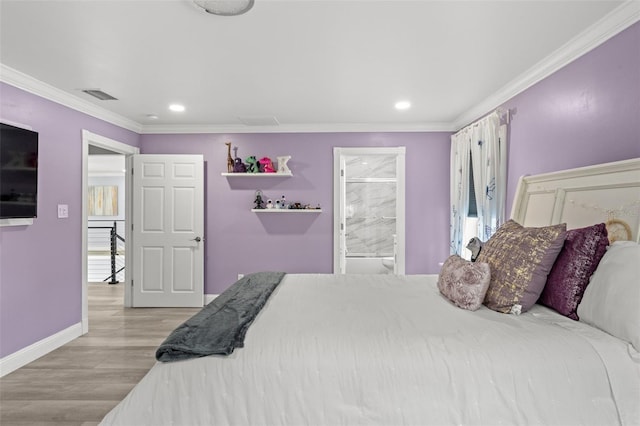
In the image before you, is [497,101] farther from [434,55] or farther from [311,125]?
[311,125]

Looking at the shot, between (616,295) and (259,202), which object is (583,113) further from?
(259,202)

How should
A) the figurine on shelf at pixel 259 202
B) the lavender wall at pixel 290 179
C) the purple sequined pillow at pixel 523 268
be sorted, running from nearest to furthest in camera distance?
the purple sequined pillow at pixel 523 268 → the lavender wall at pixel 290 179 → the figurine on shelf at pixel 259 202

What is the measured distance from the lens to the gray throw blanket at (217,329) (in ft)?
4.91

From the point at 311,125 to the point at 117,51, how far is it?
2.63 m

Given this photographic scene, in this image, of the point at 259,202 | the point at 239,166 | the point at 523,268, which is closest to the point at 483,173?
the point at 523,268

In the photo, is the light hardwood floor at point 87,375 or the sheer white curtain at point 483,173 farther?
the sheer white curtain at point 483,173

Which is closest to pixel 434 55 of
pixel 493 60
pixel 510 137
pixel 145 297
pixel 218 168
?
pixel 493 60

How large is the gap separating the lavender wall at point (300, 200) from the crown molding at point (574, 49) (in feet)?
4.38

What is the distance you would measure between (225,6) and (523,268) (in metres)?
2.18

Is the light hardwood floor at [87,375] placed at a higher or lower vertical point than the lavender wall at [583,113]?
lower

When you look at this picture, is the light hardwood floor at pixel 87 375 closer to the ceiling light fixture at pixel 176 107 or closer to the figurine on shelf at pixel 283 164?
the figurine on shelf at pixel 283 164

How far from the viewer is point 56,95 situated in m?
3.42

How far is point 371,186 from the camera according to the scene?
7.39 metres

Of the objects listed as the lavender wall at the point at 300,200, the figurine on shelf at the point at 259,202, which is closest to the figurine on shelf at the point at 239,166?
the lavender wall at the point at 300,200
